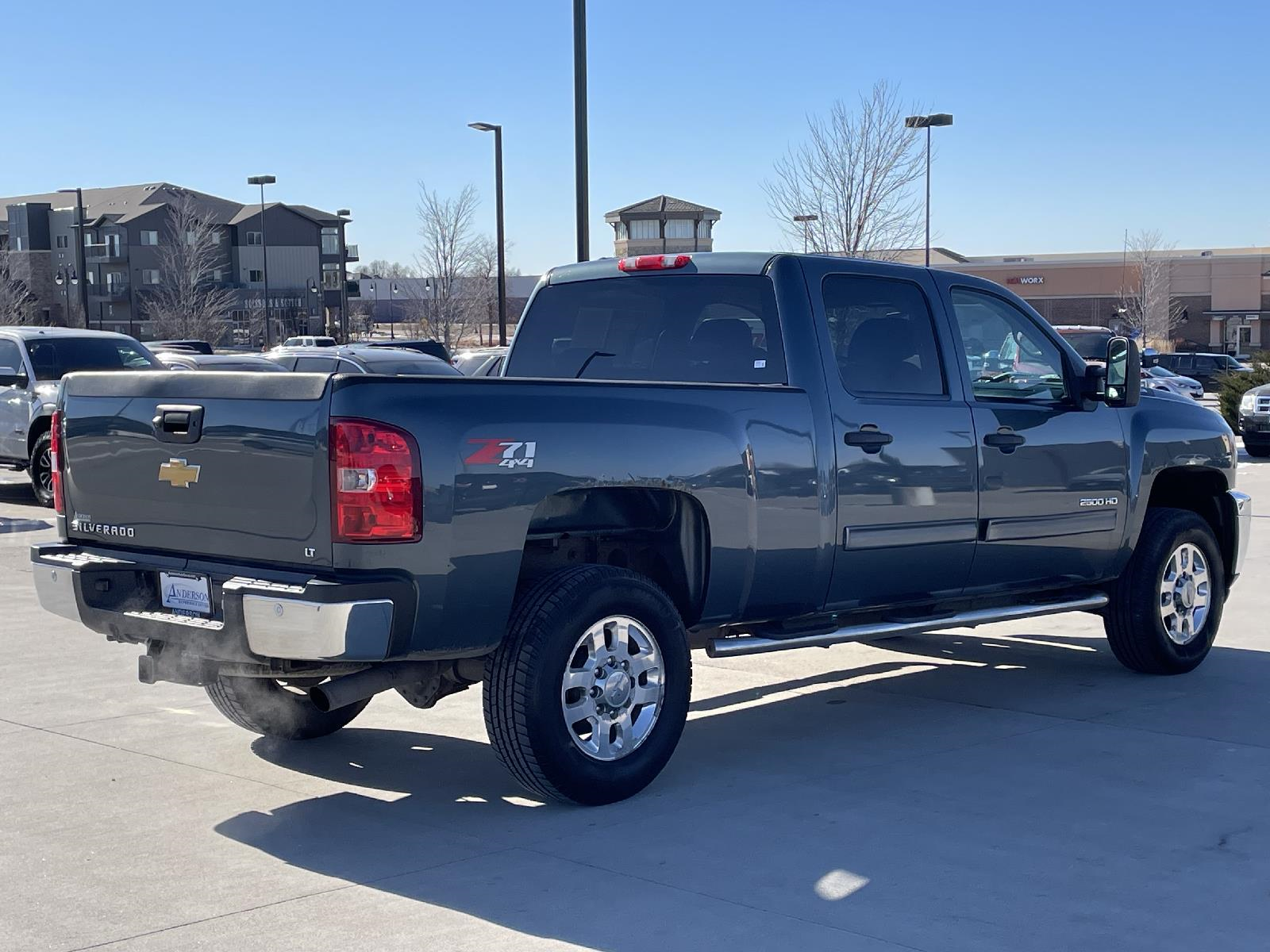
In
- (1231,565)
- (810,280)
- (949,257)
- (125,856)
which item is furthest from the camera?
(949,257)

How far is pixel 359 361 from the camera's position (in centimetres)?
2011

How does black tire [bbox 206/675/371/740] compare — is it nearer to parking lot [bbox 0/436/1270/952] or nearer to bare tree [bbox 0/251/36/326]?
parking lot [bbox 0/436/1270/952]

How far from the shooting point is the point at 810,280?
6.49 meters

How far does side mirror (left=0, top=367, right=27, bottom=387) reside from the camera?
1673 cm

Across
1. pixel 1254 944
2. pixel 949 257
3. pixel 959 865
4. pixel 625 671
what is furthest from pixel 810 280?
pixel 949 257

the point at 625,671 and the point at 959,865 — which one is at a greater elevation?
the point at 625,671

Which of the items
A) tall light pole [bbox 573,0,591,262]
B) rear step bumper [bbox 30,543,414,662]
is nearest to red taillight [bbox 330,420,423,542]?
rear step bumper [bbox 30,543,414,662]

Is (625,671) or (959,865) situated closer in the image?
(959,865)

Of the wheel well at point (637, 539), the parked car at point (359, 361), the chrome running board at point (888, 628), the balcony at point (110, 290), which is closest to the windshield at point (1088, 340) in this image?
the parked car at point (359, 361)

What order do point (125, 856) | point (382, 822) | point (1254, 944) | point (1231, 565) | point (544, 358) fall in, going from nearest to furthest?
point (1254, 944), point (125, 856), point (382, 822), point (544, 358), point (1231, 565)

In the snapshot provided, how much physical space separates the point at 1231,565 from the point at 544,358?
4.24 meters

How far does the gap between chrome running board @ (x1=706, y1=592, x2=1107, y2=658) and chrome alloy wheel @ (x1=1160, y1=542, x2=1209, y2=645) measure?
0.49 metres

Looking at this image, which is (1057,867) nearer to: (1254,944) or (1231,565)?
(1254,944)

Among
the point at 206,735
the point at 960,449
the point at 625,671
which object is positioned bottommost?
the point at 206,735
